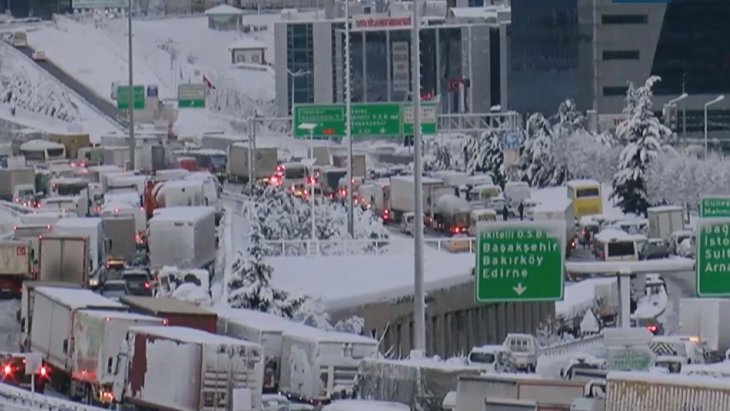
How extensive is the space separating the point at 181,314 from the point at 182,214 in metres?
15.5

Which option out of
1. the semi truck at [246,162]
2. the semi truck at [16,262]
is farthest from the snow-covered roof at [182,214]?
the semi truck at [246,162]

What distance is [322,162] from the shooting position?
300ft

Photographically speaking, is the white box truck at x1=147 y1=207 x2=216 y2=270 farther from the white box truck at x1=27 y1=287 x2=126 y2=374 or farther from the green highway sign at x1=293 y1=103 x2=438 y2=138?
the white box truck at x1=27 y1=287 x2=126 y2=374

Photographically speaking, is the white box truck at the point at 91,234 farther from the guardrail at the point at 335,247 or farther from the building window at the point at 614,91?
the building window at the point at 614,91

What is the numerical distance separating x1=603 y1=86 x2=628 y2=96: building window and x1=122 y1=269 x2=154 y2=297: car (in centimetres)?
6121

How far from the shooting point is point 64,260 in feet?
157

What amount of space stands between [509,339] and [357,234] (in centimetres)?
2296

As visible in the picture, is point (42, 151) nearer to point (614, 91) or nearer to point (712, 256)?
point (614, 91)

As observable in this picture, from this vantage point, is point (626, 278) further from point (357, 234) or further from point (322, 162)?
→ point (322, 162)

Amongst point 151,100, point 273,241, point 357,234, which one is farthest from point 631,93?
point 151,100

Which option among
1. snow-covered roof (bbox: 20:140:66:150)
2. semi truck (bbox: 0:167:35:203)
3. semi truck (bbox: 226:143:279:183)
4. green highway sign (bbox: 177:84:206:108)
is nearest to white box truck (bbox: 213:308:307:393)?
semi truck (bbox: 0:167:35:203)

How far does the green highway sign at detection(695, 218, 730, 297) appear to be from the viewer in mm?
35000

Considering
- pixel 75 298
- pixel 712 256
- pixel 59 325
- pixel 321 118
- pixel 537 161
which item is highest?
pixel 321 118

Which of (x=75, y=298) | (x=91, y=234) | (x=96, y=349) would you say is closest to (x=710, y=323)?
(x=75, y=298)
